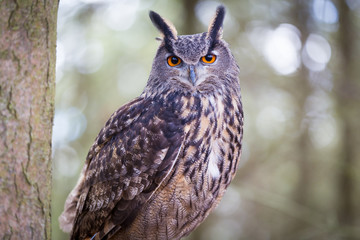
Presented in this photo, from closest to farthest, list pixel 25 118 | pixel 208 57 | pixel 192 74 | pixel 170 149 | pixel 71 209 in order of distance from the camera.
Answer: pixel 25 118, pixel 170 149, pixel 192 74, pixel 208 57, pixel 71 209

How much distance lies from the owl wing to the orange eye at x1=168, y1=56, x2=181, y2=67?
1.02ft

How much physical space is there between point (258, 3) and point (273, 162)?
2.27 meters

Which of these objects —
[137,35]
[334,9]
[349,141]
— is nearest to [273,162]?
[349,141]

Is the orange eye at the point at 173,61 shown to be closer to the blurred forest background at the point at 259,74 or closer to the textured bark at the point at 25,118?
the textured bark at the point at 25,118

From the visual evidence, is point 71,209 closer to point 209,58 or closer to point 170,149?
point 170,149

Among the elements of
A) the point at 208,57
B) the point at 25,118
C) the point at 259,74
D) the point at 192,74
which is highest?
the point at 259,74

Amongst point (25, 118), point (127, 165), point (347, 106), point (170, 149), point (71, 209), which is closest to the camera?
point (25, 118)

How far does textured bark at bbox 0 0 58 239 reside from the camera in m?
1.78

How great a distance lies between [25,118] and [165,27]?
125cm

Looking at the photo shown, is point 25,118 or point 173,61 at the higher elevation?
point 173,61

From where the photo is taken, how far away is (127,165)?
2.39m

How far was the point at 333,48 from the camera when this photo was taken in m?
5.03

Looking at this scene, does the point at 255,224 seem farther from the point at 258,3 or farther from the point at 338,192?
the point at 258,3

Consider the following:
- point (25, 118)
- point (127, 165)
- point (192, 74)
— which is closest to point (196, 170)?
point (127, 165)
